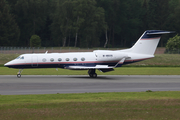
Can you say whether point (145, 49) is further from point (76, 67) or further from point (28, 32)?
Answer: point (28, 32)

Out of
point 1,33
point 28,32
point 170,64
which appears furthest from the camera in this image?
point 28,32

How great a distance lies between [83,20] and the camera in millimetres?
87125

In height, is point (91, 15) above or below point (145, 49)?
above

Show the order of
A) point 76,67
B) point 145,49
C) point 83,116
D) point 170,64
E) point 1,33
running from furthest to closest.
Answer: point 1,33 < point 170,64 < point 145,49 < point 76,67 < point 83,116

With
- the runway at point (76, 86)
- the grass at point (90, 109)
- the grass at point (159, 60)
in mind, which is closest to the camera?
the grass at point (90, 109)

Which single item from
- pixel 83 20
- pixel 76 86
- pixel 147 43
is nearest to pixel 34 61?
pixel 76 86

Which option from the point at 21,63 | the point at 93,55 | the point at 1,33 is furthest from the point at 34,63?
the point at 1,33

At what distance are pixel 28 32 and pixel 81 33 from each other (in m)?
18.4

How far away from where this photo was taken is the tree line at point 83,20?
88.4m

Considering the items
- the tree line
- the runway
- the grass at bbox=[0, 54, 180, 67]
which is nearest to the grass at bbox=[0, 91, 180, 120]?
the runway

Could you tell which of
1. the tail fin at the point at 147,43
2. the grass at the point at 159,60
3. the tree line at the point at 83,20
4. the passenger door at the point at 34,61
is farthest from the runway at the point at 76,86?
the tree line at the point at 83,20

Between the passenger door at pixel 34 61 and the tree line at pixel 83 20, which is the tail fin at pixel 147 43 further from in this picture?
the tree line at pixel 83 20

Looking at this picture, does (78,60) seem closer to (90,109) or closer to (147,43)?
(147,43)

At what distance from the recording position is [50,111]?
39.2ft
